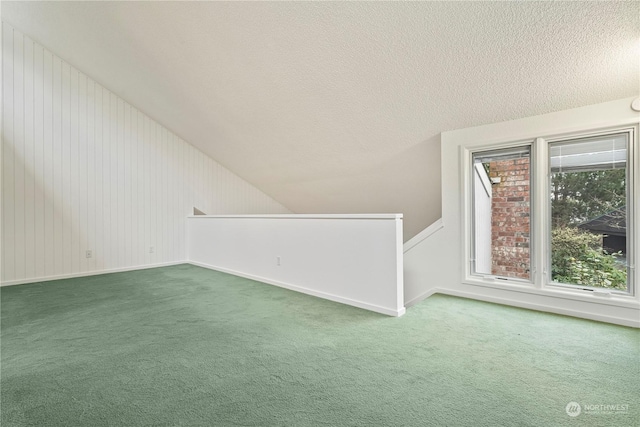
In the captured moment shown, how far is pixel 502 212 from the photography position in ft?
10.6

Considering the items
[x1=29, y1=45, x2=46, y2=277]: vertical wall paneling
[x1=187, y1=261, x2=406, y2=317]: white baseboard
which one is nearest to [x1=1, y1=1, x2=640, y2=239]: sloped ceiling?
[x1=29, y1=45, x2=46, y2=277]: vertical wall paneling

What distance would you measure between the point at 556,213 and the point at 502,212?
0.46 metres

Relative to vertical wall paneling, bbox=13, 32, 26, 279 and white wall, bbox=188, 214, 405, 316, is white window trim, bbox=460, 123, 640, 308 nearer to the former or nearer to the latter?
white wall, bbox=188, 214, 405, 316

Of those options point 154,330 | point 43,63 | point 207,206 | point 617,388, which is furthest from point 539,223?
point 43,63

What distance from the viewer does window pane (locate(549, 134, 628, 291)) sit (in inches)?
102

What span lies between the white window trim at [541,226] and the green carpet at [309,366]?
26 centimetres

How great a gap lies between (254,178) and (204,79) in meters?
2.37

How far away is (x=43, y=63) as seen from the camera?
14.0 ft

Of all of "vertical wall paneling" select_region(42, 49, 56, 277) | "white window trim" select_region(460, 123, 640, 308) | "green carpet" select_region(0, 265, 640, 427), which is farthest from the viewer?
"vertical wall paneling" select_region(42, 49, 56, 277)

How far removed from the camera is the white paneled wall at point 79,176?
4055 mm

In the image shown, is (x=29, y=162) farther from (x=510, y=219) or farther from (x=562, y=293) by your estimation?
(x=562, y=293)

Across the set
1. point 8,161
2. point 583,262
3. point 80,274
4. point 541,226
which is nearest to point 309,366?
point 541,226

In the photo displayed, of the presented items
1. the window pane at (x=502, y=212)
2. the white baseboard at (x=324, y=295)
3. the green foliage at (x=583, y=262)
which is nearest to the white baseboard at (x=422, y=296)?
the window pane at (x=502, y=212)

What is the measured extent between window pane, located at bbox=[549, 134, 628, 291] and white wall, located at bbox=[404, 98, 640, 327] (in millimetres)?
133
